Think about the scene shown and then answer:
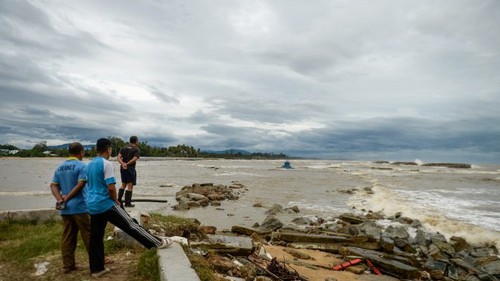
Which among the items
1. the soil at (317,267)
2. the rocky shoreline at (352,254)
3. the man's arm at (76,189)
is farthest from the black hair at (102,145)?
the soil at (317,267)

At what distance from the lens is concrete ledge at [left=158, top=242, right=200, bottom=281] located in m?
4.58

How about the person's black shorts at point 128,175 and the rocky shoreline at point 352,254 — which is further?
the person's black shorts at point 128,175

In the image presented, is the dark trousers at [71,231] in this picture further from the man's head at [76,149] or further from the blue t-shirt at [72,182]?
the man's head at [76,149]

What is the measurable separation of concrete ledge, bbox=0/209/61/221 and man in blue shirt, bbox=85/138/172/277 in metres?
Answer: 4.87

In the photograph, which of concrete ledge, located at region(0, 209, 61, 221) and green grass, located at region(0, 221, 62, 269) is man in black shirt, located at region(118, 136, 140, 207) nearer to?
concrete ledge, located at region(0, 209, 61, 221)

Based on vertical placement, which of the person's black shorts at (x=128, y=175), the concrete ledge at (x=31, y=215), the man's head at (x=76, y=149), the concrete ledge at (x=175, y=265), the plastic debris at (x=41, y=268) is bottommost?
the plastic debris at (x=41, y=268)

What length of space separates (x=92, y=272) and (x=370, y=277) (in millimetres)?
6035

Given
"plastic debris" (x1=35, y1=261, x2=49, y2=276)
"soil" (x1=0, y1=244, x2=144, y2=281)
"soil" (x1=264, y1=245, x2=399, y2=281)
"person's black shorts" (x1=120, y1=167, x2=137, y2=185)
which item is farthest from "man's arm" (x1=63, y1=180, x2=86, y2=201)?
"person's black shorts" (x1=120, y1=167, x2=137, y2=185)

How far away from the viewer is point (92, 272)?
532 cm

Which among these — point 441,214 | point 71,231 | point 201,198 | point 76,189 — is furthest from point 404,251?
point 201,198

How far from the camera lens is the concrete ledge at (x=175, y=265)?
458 centimetres

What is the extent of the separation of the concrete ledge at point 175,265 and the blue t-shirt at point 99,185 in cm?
116

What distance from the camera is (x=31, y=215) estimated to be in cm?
909

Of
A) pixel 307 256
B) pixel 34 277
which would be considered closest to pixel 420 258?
pixel 307 256
